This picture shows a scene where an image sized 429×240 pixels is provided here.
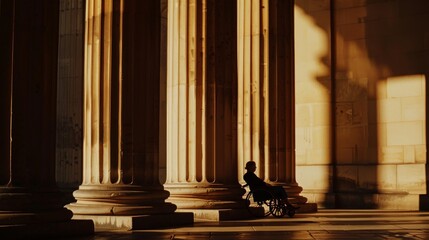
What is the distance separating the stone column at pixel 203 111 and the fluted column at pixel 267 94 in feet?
14.9

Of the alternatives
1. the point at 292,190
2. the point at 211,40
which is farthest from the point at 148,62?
the point at 292,190

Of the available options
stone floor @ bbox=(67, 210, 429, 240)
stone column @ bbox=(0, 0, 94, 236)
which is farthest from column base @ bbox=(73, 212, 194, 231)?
stone column @ bbox=(0, 0, 94, 236)

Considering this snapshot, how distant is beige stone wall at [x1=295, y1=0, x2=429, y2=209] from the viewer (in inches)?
1588

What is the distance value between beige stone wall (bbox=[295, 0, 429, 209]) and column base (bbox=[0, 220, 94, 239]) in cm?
2231

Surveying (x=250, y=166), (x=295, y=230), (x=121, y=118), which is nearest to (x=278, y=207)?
(x=250, y=166)

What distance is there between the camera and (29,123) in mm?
20516

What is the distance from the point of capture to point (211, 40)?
30.6 m

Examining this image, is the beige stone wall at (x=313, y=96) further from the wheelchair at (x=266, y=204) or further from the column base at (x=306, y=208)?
the wheelchair at (x=266, y=204)

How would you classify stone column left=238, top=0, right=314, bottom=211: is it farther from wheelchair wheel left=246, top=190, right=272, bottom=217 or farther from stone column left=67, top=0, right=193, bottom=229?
stone column left=67, top=0, right=193, bottom=229

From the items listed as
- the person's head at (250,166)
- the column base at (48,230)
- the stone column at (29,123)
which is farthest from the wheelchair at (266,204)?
the stone column at (29,123)

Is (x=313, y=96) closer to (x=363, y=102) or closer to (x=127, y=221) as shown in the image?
(x=363, y=102)

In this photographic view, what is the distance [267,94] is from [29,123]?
16747 mm

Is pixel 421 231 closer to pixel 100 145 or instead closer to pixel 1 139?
pixel 100 145

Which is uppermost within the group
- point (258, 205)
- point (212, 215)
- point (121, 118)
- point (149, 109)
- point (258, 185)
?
point (149, 109)
